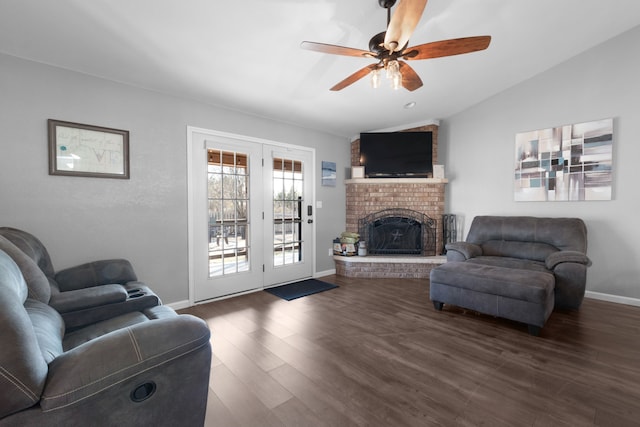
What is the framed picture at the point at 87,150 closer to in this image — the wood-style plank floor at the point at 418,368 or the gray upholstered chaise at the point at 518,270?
the wood-style plank floor at the point at 418,368

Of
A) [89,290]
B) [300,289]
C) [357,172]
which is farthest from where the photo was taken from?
[357,172]

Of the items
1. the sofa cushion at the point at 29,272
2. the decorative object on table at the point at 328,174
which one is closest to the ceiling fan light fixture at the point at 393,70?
the sofa cushion at the point at 29,272

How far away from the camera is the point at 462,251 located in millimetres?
3518

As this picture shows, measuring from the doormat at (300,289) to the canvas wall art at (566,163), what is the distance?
10.1 ft

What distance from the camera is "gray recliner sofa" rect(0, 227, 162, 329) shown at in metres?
1.68

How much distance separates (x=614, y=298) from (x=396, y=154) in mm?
3274

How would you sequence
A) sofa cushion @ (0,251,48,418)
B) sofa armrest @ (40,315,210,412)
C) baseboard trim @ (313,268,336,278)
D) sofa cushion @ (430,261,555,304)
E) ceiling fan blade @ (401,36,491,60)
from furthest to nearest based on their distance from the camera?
baseboard trim @ (313,268,336,278), sofa cushion @ (430,261,555,304), ceiling fan blade @ (401,36,491,60), sofa armrest @ (40,315,210,412), sofa cushion @ (0,251,48,418)

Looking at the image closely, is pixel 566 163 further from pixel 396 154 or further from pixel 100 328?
pixel 100 328

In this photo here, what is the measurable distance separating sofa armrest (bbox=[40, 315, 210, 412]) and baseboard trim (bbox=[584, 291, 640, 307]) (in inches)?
176

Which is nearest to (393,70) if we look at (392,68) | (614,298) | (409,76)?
(392,68)

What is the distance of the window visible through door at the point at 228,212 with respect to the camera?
349cm

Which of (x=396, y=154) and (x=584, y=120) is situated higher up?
(x=584, y=120)

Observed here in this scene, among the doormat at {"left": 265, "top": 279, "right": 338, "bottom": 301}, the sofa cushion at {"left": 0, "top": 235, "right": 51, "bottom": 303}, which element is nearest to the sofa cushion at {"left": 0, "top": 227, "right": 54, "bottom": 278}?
the sofa cushion at {"left": 0, "top": 235, "right": 51, "bottom": 303}

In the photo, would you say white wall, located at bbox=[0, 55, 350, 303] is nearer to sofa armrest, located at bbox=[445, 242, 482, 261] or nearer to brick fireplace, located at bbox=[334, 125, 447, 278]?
brick fireplace, located at bbox=[334, 125, 447, 278]
